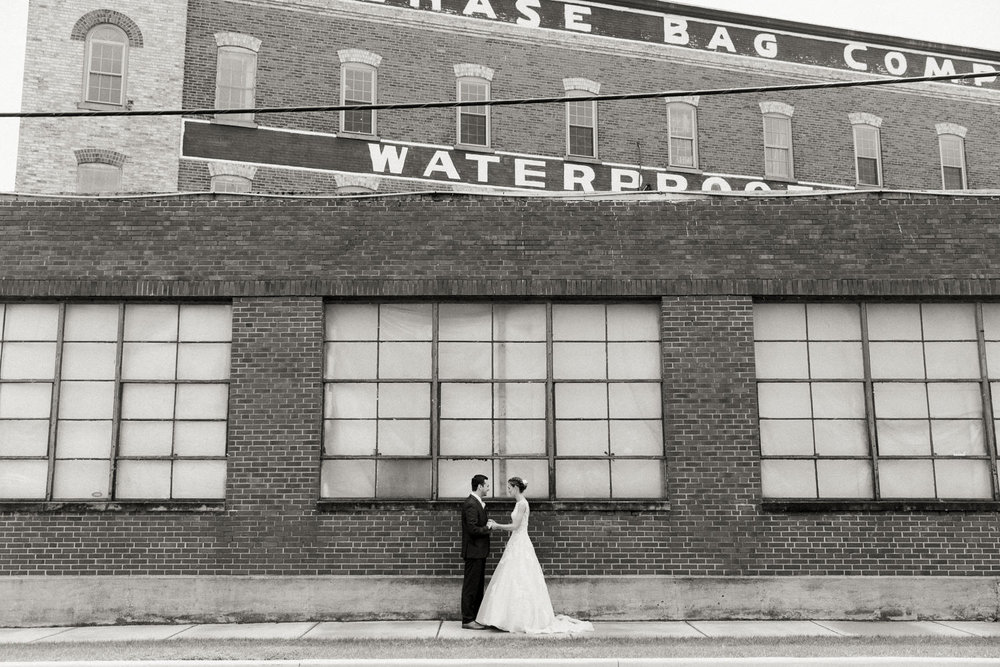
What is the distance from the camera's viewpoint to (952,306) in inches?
469

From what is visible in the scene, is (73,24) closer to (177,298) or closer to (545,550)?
(177,298)

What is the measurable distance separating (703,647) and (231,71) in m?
18.6

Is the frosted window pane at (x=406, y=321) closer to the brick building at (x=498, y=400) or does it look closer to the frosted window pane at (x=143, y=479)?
the brick building at (x=498, y=400)

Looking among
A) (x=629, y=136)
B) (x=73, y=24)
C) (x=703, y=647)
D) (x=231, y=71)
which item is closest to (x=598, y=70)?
(x=629, y=136)

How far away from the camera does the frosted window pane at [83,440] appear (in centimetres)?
1145

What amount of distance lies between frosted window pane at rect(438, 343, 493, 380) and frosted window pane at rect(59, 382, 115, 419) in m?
4.17

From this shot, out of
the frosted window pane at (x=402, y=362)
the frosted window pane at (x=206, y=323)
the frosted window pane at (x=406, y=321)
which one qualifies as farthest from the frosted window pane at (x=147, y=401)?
the frosted window pane at (x=406, y=321)

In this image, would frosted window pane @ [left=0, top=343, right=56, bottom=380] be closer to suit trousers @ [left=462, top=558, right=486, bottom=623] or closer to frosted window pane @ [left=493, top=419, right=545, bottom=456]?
frosted window pane @ [left=493, top=419, right=545, bottom=456]

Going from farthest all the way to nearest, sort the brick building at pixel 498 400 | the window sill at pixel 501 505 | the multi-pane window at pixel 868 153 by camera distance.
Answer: the multi-pane window at pixel 868 153 < the window sill at pixel 501 505 < the brick building at pixel 498 400

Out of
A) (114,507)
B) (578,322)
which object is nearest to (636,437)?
(578,322)

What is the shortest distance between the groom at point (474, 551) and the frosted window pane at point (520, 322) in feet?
6.76

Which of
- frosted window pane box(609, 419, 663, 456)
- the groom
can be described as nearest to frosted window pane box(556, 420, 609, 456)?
frosted window pane box(609, 419, 663, 456)

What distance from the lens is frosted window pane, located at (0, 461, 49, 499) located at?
37.3 feet

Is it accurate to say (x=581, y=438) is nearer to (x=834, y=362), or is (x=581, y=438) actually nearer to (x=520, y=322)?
(x=520, y=322)
